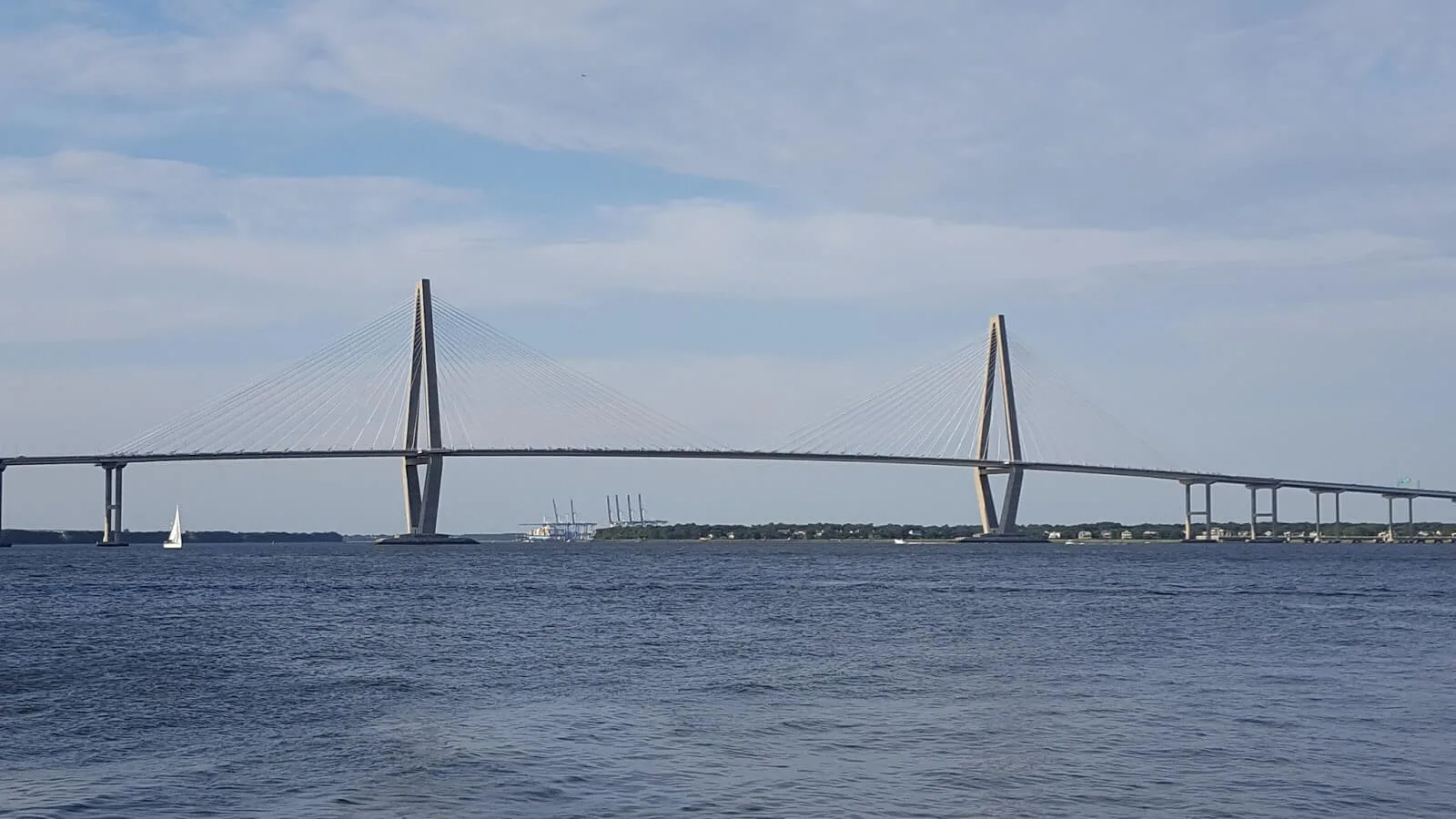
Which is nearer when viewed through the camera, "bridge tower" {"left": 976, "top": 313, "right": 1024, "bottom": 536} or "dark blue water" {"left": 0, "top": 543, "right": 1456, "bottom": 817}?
"dark blue water" {"left": 0, "top": 543, "right": 1456, "bottom": 817}

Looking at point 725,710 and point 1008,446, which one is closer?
point 725,710

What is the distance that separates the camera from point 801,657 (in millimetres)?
25344

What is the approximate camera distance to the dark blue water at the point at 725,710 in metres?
13.9

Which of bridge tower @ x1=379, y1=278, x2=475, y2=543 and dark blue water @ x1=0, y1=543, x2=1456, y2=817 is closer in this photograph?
dark blue water @ x1=0, y1=543, x2=1456, y2=817

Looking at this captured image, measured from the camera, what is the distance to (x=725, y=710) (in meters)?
19.0

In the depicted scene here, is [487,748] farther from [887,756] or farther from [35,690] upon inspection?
[35,690]

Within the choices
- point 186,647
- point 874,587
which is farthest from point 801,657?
point 874,587

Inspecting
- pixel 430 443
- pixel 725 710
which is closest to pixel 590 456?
pixel 430 443

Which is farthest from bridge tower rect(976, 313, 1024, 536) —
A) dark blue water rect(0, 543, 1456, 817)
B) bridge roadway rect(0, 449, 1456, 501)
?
dark blue water rect(0, 543, 1456, 817)

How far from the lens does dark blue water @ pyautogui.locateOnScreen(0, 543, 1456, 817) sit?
13891 millimetres

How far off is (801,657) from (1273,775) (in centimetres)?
1135

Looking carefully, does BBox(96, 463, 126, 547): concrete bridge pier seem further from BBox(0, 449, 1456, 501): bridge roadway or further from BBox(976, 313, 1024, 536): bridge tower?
BBox(976, 313, 1024, 536): bridge tower

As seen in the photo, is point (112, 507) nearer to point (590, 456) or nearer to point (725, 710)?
point (590, 456)

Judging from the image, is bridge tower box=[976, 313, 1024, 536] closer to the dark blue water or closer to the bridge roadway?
the bridge roadway
